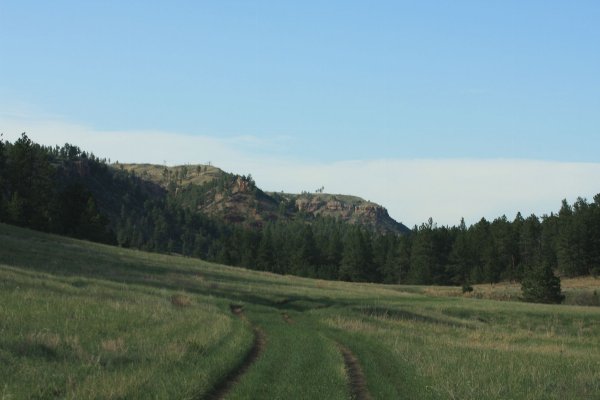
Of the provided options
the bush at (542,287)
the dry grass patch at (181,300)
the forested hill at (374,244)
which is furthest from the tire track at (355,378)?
the forested hill at (374,244)

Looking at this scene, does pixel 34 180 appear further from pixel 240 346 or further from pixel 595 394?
pixel 595 394

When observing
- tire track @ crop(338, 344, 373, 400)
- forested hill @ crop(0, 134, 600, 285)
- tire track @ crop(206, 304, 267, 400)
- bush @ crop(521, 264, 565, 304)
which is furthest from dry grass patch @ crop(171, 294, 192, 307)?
forested hill @ crop(0, 134, 600, 285)

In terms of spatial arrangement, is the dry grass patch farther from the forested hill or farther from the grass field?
the forested hill

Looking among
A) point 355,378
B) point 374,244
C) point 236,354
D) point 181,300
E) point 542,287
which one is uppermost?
point 374,244

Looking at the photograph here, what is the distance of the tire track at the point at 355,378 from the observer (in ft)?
45.4

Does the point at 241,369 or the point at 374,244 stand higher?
the point at 374,244

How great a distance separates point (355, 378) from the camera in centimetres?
1609

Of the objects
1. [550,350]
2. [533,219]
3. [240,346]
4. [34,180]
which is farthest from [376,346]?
[533,219]

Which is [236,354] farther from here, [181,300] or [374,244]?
[374,244]

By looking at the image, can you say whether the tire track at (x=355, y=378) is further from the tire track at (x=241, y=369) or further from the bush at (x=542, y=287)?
the bush at (x=542, y=287)

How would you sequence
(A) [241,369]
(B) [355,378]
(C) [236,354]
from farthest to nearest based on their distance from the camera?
(C) [236,354] → (A) [241,369] → (B) [355,378]

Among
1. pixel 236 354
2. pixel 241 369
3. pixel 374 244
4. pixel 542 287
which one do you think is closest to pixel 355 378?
pixel 241 369

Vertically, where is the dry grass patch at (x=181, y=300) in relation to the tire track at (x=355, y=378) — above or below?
above

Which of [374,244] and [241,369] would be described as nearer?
[241,369]
